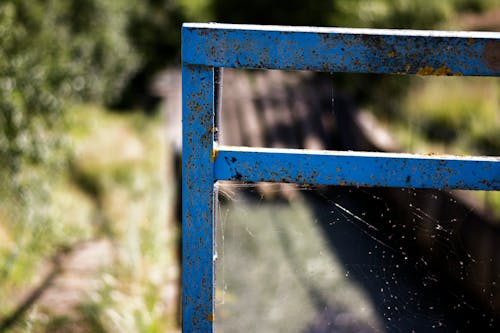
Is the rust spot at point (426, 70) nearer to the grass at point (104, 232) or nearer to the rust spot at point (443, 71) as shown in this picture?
the rust spot at point (443, 71)

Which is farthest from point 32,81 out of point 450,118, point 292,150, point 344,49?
point 450,118

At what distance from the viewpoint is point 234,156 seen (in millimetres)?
1993

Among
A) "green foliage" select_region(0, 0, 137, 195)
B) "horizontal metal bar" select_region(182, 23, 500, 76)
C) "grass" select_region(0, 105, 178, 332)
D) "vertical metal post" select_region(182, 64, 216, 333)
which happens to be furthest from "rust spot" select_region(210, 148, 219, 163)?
"green foliage" select_region(0, 0, 137, 195)

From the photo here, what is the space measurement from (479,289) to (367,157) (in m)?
1.95

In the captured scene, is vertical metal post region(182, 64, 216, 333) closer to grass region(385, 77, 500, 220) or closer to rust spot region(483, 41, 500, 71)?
rust spot region(483, 41, 500, 71)

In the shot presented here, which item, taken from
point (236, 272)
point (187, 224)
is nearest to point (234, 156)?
point (187, 224)

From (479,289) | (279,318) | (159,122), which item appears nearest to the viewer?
(479,289)

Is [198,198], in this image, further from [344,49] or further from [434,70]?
[434,70]

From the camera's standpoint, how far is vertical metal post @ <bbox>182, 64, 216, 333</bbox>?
1947 millimetres

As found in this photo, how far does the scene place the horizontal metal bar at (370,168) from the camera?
1959mm

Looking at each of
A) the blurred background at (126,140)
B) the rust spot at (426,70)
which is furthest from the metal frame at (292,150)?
the blurred background at (126,140)

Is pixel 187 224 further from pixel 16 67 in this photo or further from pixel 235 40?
pixel 16 67

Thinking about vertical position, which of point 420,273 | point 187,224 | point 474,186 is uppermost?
point 474,186

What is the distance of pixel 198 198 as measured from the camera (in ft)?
6.66
